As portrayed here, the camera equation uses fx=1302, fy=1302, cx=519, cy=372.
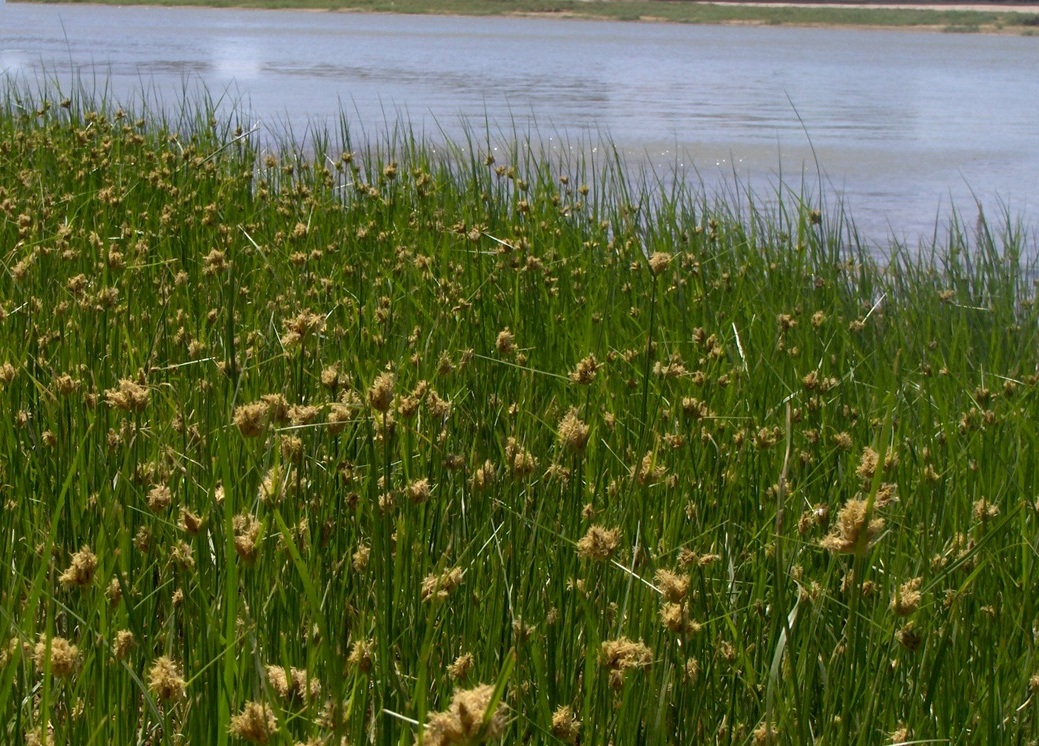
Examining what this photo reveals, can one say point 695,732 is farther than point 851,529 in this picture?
Yes

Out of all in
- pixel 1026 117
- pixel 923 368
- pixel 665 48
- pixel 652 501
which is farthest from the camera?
pixel 665 48

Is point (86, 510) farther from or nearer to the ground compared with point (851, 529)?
nearer to the ground

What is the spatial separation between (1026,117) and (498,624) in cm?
1296

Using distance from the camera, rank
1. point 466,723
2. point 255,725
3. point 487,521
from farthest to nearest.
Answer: point 487,521 → point 255,725 → point 466,723

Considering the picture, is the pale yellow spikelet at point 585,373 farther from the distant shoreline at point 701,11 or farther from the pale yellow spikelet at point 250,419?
the distant shoreline at point 701,11

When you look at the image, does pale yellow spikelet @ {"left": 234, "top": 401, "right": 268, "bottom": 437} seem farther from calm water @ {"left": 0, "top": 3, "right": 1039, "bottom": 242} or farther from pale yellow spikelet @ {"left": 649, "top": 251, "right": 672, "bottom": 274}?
calm water @ {"left": 0, "top": 3, "right": 1039, "bottom": 242}

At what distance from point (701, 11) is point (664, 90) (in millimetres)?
30445

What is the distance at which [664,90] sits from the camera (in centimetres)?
1612

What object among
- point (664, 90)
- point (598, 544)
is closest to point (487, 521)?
point (598, 544)

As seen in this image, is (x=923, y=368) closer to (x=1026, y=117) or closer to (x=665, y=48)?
(x=1026, y=117)

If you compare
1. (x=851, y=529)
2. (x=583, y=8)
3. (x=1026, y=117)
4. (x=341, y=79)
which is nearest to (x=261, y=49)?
(x=341, y=79)

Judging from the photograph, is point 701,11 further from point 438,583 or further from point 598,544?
point 598,544

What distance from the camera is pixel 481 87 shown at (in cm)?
1513

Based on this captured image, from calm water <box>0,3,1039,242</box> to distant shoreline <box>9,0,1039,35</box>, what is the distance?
24.6 ft
